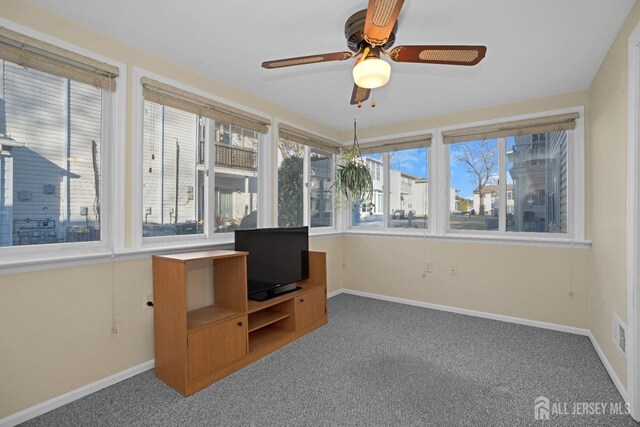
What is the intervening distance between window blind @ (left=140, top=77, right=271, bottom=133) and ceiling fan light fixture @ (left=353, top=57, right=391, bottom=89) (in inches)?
65.6

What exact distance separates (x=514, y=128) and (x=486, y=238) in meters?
1.26

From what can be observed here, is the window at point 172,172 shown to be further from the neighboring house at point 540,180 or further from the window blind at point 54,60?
the neighboring house at point 540,180

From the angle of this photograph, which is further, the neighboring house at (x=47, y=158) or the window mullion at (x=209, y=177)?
the window mullion at (x=209, y=177)

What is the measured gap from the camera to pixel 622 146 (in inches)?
84.8

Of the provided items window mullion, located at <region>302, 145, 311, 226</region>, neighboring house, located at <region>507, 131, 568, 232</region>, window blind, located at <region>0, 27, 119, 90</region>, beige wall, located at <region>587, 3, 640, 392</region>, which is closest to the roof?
neighboring house, located at <region>507, 131, 568, 232</region>

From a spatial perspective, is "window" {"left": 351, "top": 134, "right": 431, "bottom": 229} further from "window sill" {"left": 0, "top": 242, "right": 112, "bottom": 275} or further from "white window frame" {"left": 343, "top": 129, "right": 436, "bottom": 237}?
"window sill" {"left": 0, "top": 242, "right": 112, "bottom": 275}

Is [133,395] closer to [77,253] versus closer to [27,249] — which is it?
[77,253]

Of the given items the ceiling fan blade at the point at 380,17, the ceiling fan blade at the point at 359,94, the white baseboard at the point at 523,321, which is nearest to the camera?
the ceiling fan blade at the point at 380,17

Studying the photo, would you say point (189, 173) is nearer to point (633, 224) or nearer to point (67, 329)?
point (67, 329)

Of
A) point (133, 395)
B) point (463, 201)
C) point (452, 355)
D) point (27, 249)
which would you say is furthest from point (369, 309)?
point (27, 249)

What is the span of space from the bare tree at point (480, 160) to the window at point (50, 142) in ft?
12.1

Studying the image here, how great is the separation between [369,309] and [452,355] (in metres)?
1.36

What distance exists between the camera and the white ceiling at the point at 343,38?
6.35 feet

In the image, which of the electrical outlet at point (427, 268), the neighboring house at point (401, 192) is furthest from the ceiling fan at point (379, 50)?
the electrical outlet at point (427, 268)
